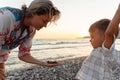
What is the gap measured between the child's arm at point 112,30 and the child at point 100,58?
0.12 metres

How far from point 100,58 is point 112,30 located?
30.6 inches

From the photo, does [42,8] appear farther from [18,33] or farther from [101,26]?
[101,26]

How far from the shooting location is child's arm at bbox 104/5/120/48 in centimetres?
357

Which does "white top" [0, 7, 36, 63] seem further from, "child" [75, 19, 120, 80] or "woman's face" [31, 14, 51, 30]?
"child" [75, 19, 120, 80]

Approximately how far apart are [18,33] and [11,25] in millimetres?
235

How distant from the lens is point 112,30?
3.73 meters

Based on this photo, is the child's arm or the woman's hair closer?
the child's arm

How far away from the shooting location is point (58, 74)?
37.3 ft

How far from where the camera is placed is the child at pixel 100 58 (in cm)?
426

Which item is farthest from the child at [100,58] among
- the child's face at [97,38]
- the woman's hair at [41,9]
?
the woman's hair at [41,9]

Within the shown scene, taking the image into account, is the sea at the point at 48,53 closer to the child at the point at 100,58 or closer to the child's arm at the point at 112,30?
the child at the point at 100,58

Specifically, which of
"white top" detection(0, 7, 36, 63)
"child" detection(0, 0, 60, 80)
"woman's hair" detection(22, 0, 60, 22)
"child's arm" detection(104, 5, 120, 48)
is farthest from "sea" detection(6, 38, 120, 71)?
"child's arm" detection(104, 5, 120, 48)

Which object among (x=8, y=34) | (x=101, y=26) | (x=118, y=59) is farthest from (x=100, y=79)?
(x=8, y=34)

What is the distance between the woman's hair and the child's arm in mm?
873
